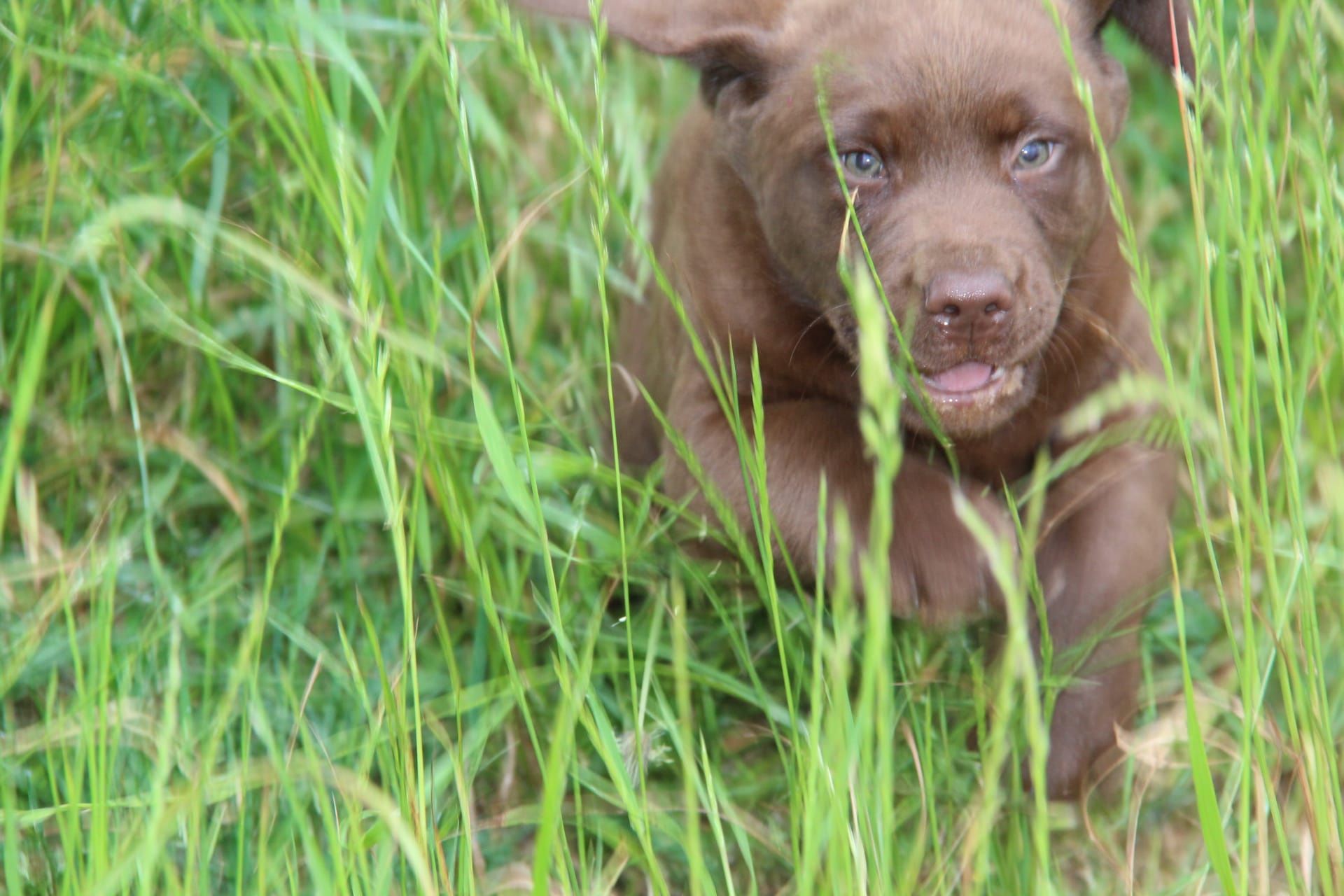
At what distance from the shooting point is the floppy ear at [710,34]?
2.36 metres

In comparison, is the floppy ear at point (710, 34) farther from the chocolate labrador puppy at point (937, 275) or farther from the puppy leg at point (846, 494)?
the puppy leg at point (846, 494)

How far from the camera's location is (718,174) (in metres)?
2.60

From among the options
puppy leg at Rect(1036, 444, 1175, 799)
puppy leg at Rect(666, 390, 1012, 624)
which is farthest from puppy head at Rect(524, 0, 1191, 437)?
puppy leg at Rect(1036, 444, 1175, 799)

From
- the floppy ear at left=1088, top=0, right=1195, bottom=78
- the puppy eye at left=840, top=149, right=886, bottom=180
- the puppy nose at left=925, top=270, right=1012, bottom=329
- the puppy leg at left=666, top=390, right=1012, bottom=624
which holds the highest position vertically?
the floppy ear at left=1088, top=0, right=1195, bottom=78

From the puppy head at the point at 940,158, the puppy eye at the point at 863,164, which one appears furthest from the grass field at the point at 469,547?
the puppy eye at the point at 863,164

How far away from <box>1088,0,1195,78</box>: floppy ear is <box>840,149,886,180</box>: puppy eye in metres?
0.47

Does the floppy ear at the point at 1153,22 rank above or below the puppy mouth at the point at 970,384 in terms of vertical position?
above

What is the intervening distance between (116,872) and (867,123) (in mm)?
1382

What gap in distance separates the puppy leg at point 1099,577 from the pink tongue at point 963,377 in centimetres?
31

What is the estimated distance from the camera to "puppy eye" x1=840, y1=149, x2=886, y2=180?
7.55ft

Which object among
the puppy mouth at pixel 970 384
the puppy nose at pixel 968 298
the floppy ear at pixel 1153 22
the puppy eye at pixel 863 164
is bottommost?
the puppy mouth at pixel 970 384

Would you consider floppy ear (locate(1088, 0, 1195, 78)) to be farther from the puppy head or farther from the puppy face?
the puppy face

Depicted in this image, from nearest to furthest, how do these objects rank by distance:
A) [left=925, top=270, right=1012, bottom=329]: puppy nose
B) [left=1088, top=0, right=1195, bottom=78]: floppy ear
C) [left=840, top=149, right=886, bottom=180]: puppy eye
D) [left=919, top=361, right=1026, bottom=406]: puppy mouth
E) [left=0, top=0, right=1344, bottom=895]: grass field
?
1. [left=0, top=0, right=1344, bottom=895]: grass field
2. [left=925, top=270, right=1012, bottom=329]: puppy nose
3. [left=919, top=361, right=1026, bottom=406]: puppy mouth
4. [left=840, top=149, right=886, bottom=180]: puppy eye
5. [left=1088, top=0, right=1195, bottom=78]: floppy ear

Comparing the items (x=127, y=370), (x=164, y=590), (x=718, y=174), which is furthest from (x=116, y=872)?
(x=718, y=174)
